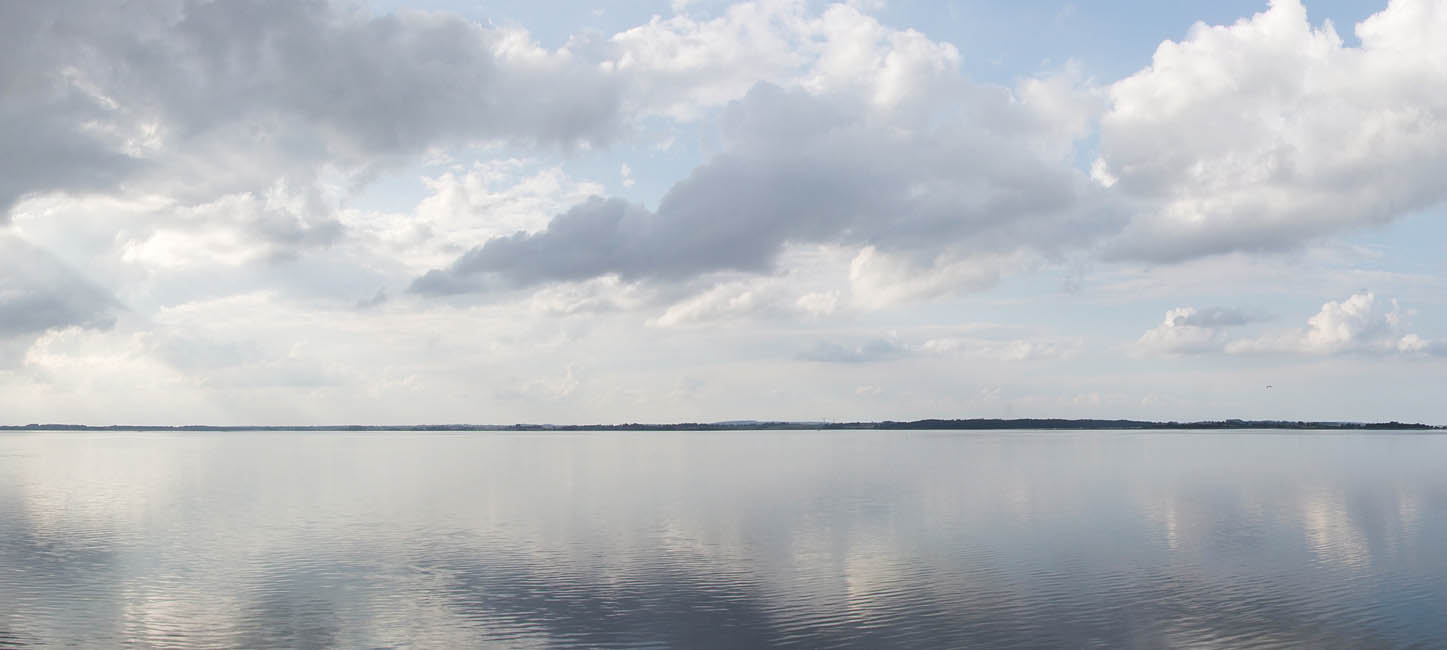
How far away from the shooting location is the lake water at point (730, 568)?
2991cm

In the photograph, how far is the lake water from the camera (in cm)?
2991

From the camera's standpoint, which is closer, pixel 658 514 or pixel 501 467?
pixel 658 514

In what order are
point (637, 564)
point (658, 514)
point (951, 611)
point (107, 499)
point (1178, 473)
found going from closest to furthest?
point (951, 611) < point (637, 564) < point (658, 514) < point (107, 499) < point (1178, 473)

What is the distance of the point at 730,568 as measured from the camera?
41156 mm

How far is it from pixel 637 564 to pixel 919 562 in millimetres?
12520

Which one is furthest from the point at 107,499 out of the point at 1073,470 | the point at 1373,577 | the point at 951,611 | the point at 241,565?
the point at 1073,470

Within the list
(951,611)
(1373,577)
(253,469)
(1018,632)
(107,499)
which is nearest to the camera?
(1018,632)

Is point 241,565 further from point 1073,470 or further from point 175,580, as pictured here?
point 1073,470

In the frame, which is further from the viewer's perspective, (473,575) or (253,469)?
(253,469)

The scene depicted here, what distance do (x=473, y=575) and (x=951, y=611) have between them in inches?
769

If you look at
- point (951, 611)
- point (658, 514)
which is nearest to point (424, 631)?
point (951, 611)

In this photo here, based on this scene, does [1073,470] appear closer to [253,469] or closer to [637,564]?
[637,564]

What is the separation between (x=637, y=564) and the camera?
1663 inches

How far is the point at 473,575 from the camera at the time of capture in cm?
3966
